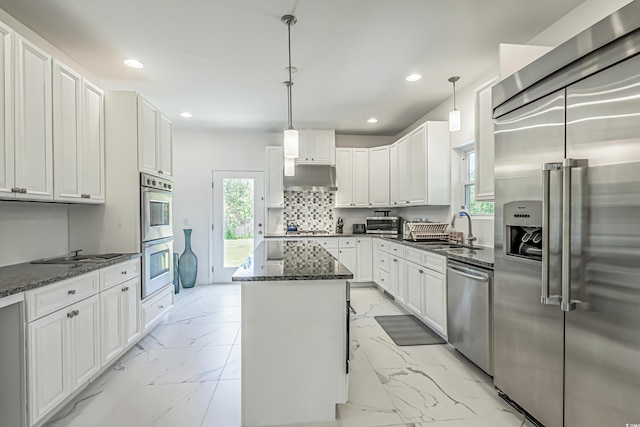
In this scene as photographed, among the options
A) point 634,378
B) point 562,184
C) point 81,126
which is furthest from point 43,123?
point 634,378

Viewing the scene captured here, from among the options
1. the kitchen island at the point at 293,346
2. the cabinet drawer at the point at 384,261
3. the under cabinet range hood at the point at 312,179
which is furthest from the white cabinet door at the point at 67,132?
the cabinet drawer at the point at 384,261

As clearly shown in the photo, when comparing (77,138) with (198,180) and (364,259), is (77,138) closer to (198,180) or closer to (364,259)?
(198,180)

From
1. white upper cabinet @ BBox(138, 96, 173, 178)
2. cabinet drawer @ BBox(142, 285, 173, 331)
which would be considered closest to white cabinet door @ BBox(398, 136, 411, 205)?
white upper cabinet @ BBox(138, 96, 173, 178)

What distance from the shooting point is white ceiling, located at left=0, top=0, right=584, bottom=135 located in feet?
7.26

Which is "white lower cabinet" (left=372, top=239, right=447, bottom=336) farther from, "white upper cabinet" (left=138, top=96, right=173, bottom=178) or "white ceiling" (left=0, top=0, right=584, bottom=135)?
"white upper cabinet" (left=138, top=96, right=173, bottom=178)

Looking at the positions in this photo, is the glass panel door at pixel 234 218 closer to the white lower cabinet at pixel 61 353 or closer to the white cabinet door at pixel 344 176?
the white cabinet door at pixel 344 176

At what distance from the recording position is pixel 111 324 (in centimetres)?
245

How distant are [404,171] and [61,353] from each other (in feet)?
13.9

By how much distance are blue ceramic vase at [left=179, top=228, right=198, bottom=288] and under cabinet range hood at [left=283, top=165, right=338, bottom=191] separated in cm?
189

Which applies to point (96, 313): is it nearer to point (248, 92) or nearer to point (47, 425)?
point (47, 425)

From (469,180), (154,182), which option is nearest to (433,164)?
(469,180)

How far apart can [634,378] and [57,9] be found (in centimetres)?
393

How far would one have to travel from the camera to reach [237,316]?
3801 mm

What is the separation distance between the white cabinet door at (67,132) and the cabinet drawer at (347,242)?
3.48 m
